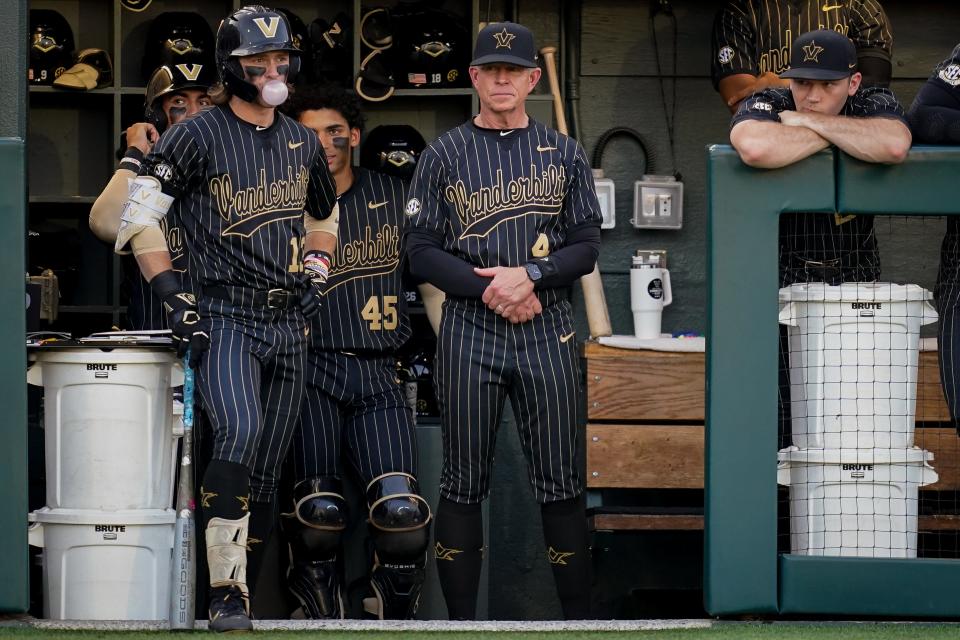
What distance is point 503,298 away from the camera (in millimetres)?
4734

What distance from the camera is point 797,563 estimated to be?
434cm

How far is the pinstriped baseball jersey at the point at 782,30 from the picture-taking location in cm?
612

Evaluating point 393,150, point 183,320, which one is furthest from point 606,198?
point 183,320

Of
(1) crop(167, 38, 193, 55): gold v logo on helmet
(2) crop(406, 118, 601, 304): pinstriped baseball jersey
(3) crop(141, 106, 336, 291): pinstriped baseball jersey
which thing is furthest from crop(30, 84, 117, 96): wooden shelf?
(2) crop(406, 118, 601, 304): pinstriped baseball jersey

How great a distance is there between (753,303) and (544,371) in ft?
2.45

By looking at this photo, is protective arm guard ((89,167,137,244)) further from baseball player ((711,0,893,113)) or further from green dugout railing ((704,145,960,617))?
baseball player ((711,0,893,113))

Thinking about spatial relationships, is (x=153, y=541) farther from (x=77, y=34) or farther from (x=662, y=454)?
(x=77, y=34)

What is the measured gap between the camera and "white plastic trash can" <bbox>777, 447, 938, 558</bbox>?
4570mm

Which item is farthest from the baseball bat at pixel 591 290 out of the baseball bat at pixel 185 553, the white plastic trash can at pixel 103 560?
the baseball bat at pixel 185 553

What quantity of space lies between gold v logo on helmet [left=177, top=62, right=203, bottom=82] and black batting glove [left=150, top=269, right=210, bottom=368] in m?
1.44

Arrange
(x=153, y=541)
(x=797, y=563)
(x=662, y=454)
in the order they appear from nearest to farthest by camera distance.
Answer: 1. (x=797, y=563)
2. (x=153, y=541)
3. (x=662, y=454)

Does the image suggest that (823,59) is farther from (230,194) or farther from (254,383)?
(254,383)

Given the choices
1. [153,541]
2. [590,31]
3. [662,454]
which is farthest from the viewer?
[590,31]

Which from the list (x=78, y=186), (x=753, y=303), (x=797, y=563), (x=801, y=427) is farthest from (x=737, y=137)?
(x=78, y=186)
